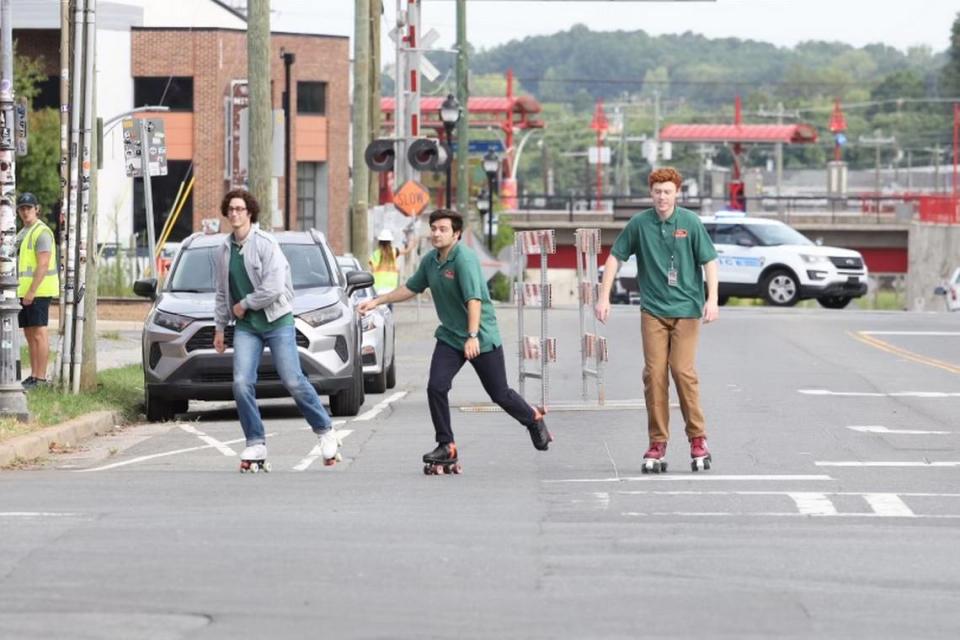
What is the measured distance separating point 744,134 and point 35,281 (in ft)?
244

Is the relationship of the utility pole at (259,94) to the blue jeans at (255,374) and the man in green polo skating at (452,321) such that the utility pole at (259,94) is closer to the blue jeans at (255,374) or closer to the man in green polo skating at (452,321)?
the blue jeans at (255,374)

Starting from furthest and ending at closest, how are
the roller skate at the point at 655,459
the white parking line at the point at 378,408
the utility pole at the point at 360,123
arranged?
the utility pole at the point at 360,123
the white parking line at the point at 378,408
the roller skate at the point at 655,459

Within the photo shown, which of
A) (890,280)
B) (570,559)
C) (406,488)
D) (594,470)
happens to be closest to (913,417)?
(594,470)

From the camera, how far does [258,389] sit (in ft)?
57.1

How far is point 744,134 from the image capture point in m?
90.6

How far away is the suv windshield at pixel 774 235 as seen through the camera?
4212cm

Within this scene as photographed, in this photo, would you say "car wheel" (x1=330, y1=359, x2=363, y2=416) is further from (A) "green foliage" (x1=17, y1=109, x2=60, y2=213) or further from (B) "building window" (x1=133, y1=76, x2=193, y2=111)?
(B) "building window" (x1=133, y1=76, x2=193, y2=111)

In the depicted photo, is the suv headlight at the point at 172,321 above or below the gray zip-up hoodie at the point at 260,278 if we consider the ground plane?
below

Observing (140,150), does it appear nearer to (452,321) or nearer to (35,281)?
(35,281)

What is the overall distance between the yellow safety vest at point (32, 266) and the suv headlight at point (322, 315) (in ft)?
9.72

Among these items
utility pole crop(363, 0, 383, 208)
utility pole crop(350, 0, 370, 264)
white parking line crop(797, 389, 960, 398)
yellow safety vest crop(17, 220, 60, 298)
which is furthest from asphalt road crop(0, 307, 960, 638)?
utility pole crop(363, 0, 383, 208)

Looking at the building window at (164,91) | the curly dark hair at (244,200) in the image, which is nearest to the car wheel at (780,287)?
the building window at (164,91)

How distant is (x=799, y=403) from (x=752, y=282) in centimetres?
2385

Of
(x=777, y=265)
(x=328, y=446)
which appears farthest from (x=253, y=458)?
(x=777, y=265)
